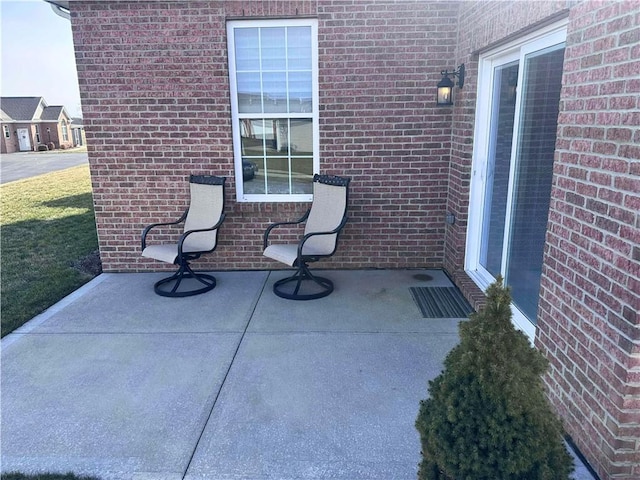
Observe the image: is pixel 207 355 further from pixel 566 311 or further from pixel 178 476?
pixel 566 311

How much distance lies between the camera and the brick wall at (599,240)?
1.95m

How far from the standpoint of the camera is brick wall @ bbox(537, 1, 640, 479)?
1950 millimetres

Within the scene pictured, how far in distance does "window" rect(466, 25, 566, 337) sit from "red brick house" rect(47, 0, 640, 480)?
0.06 ft

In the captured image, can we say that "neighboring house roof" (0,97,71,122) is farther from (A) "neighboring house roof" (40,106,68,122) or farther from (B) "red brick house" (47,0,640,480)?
(B) "red brick house" (47,0,640,480)

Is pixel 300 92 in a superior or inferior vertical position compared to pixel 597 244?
superior

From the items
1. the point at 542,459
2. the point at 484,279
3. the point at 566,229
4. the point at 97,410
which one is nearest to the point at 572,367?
the point at 566,229

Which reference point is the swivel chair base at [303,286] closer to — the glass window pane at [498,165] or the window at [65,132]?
the glass window pane at [498,165]

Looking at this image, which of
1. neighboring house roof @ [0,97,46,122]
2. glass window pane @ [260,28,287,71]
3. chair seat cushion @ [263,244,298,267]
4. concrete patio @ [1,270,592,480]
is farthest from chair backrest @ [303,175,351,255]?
neighboring house roof @ [0,97,46,122]

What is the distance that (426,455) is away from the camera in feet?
5.58

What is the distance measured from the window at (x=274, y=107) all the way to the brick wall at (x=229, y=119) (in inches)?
5.2

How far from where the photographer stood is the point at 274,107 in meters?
5.18

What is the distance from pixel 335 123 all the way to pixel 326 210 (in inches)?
39.9

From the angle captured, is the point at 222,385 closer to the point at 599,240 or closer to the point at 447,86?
the point at 599,240

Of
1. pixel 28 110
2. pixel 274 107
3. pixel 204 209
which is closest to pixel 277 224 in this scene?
pixel 204 209
